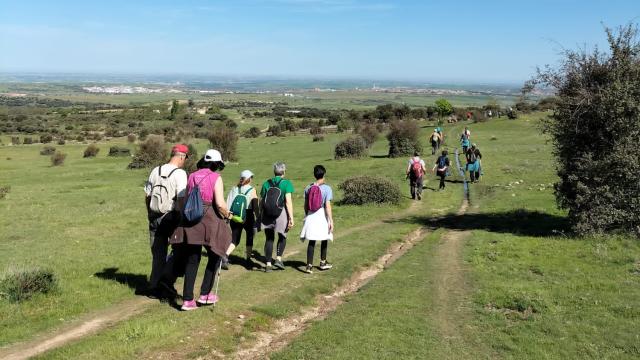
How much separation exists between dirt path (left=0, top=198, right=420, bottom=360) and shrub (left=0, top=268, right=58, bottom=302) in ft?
5.19

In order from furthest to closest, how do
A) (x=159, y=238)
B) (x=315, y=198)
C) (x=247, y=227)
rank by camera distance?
(x=247, y=227)
(x=315, y=198)
(x=159, y=238)

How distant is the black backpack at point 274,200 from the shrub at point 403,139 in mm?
31996

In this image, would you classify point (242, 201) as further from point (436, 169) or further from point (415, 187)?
point (436, 169)

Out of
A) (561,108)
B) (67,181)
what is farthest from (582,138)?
(67,181)

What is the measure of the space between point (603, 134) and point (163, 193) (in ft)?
47.3

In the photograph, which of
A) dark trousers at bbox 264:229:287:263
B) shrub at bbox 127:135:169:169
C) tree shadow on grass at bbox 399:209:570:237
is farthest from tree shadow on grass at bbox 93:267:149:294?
shrub at bbox 127:135:169:169

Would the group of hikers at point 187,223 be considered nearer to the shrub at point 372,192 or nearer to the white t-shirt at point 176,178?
the white t-shirt at point 176,178

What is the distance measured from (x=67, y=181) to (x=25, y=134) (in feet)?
213

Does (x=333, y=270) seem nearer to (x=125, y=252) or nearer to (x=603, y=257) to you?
(x=125, y=252)

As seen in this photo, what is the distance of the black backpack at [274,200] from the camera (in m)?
12.5

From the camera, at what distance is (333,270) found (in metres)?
14.0

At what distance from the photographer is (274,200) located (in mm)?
12562

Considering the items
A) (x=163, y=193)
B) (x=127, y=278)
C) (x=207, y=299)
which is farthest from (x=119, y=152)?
(x=207, y=299)

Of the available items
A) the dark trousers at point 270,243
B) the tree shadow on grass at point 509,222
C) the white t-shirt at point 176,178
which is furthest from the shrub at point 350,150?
the white t-shirt at point 176,178
